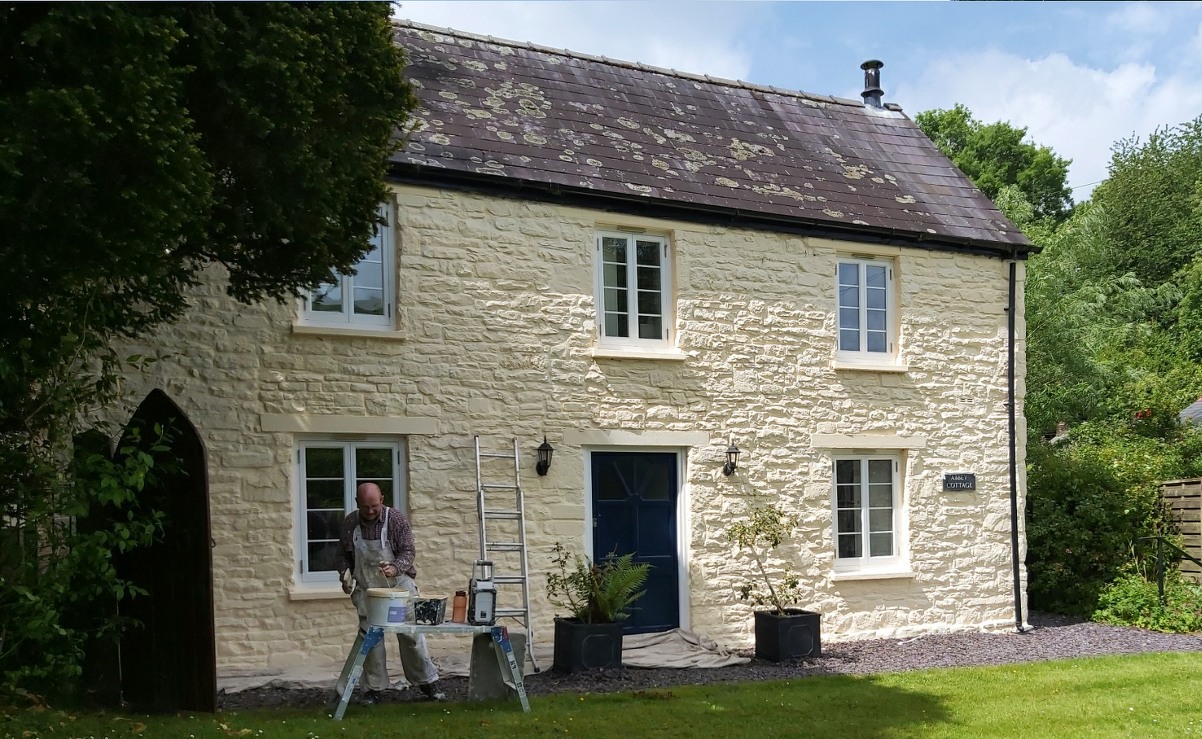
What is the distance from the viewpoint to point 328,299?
37.8 ft

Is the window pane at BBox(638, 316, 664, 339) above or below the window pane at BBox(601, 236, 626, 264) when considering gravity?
below

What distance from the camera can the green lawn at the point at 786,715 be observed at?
8.15 metres

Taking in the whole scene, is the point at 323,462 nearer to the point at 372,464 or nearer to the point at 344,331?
the point at 372,464

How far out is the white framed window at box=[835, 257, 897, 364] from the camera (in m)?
14.3

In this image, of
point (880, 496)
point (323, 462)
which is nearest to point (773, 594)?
point (880, 496)

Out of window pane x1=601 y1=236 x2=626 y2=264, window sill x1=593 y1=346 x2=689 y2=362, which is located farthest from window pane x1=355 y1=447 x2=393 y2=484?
window pane x1=601 y1=236 x2=626 y2=264

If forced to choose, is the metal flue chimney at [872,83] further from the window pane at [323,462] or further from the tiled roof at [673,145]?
the window pane at [323,462]

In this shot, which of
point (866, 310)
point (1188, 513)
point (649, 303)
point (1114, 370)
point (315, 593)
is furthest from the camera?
point (1114, 370)

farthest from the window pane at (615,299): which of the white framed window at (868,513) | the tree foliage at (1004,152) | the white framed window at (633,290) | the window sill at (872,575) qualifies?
the tree foliage at (1004,152)

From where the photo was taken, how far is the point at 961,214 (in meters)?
15.4

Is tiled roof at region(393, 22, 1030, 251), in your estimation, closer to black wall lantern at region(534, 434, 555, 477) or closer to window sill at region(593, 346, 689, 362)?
window sill at region(593, 346, 689, 362)

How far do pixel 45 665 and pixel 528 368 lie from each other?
5389 millimetres

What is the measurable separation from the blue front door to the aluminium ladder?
41.9 inches

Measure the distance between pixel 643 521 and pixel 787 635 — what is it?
196 centimetres
